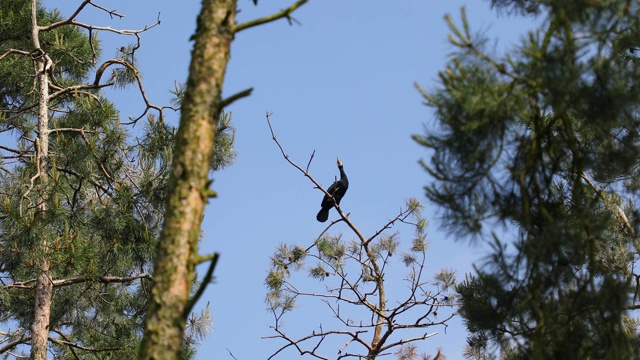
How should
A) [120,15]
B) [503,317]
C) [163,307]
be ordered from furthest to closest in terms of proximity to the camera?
[120,15]
[503,317]
[163,307]

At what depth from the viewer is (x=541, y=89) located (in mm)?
3531

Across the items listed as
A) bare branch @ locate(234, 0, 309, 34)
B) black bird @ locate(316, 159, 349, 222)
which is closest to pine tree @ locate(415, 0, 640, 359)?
bare branch @ locate(234, 0, 309, 34)

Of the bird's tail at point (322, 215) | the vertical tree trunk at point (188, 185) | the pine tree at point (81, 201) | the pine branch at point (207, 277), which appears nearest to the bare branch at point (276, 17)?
the vertical tree trunk at point (188, 185)

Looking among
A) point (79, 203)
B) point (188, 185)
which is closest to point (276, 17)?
point (188, 185)

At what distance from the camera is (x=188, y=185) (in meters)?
2.54

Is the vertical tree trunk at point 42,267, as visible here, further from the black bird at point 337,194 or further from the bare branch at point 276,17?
the bare branch at point 276,17

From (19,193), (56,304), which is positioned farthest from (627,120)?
(56,304)

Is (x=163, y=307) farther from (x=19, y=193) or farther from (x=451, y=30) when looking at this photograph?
(x=19, y=193)

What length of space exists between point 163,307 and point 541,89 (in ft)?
6.39

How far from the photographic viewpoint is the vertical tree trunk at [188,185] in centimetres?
240

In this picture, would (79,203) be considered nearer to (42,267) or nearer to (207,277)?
(42,267)

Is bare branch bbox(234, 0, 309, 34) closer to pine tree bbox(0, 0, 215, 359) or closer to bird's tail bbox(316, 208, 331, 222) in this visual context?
pine tree bbox(0, 0, 215, 359)

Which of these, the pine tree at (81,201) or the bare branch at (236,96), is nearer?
the bare branch at (236,96)

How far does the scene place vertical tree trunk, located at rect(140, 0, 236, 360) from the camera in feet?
7.88
